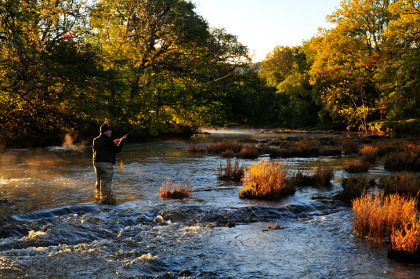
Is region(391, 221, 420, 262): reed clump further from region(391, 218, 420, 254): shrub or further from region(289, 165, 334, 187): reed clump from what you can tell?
region(289, 165, 334, 187): reed clump

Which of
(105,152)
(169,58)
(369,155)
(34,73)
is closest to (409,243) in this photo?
(105,152)

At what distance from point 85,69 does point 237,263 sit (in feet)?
48.4

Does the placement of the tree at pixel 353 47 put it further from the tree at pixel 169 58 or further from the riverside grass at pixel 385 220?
the riverside grass at pixel 385 220

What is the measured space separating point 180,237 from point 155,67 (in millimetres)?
25163

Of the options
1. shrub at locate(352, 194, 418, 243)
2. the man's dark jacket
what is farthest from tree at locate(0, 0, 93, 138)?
shrub at locate(352, 194, 418, 243)

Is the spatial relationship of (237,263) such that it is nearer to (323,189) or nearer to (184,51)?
(323,189)

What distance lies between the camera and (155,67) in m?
32.0

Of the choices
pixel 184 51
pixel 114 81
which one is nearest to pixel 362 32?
pixel 184 51

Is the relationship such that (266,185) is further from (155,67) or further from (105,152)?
(155,67)

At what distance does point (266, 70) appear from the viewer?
108000mm

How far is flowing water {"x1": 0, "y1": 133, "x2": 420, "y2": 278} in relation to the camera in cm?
658

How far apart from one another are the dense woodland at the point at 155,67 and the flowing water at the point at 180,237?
492 cm

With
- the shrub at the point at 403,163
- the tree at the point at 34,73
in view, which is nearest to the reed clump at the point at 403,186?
the shrub at the point at 403,163

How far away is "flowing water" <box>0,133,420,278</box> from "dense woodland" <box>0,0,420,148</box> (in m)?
4.92
